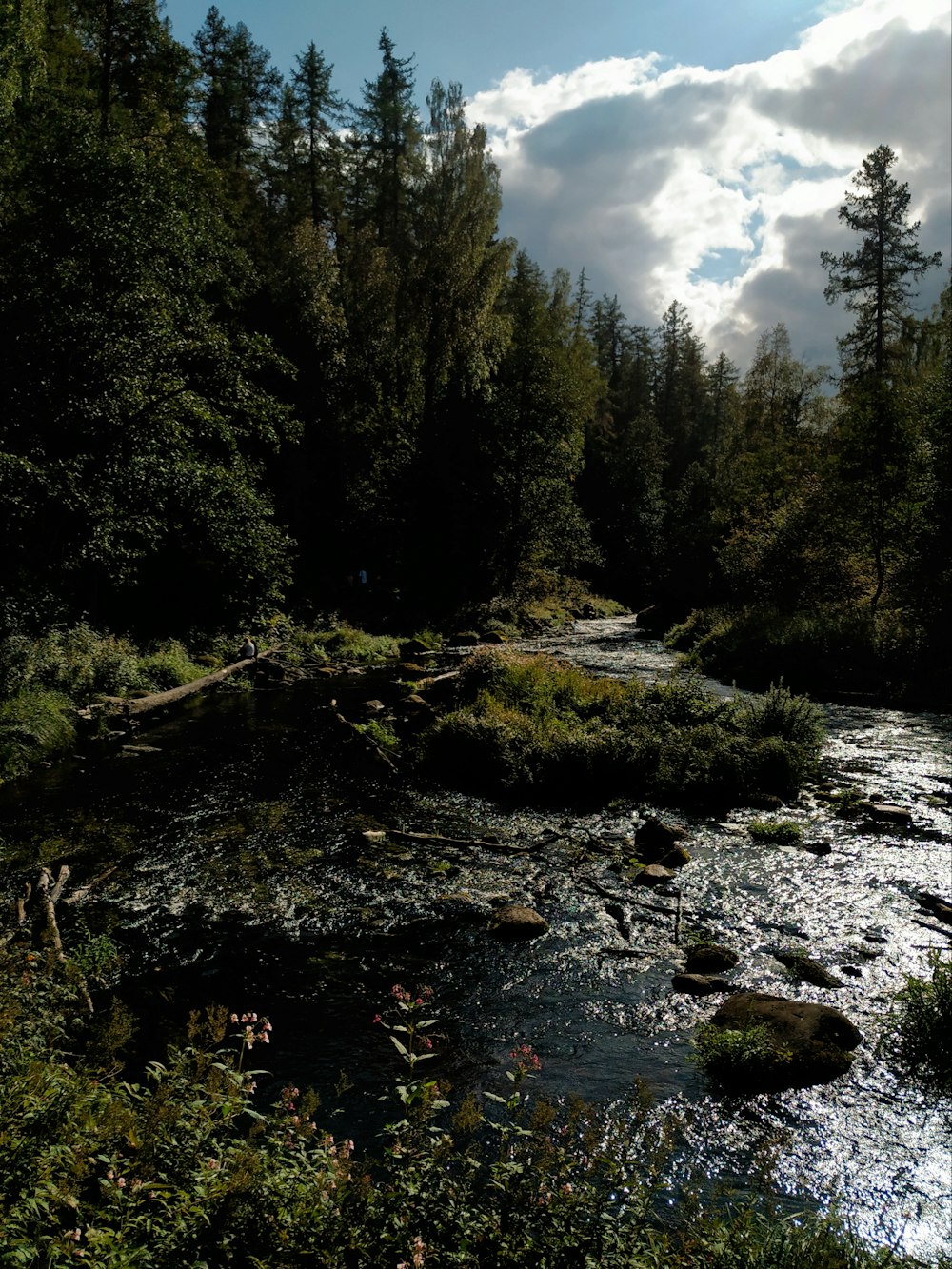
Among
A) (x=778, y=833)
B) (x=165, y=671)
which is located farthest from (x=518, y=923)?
(x=165, y=671)

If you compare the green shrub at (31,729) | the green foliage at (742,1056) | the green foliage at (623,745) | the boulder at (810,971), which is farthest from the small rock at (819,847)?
the green shrub at (31,729)

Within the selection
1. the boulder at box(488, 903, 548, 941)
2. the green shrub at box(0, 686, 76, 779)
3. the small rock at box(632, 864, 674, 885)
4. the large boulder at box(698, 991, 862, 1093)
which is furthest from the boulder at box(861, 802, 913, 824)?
the green shrub at box(0, 686, 76, 779)

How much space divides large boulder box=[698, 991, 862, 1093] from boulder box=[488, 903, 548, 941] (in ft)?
7.79

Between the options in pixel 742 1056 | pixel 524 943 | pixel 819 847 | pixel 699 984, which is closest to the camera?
pixel 742 1056

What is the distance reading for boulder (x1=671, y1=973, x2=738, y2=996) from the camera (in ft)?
24.1

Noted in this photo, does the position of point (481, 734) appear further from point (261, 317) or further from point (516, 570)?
point (261, 317)

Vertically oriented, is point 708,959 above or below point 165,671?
below

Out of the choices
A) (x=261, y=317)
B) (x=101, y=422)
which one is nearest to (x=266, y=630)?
(x=101, y=422)

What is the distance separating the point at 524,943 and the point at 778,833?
5.26m

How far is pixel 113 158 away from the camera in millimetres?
18062

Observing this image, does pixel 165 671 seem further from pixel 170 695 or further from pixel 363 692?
pixel 363 692

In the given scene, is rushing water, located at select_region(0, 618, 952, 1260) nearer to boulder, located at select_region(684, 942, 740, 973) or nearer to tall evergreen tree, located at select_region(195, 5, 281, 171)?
boulder, located at select_region(684, 942, 740, 973)

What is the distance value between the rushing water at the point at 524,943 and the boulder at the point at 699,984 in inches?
7.7

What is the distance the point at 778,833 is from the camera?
1139 centimetres
